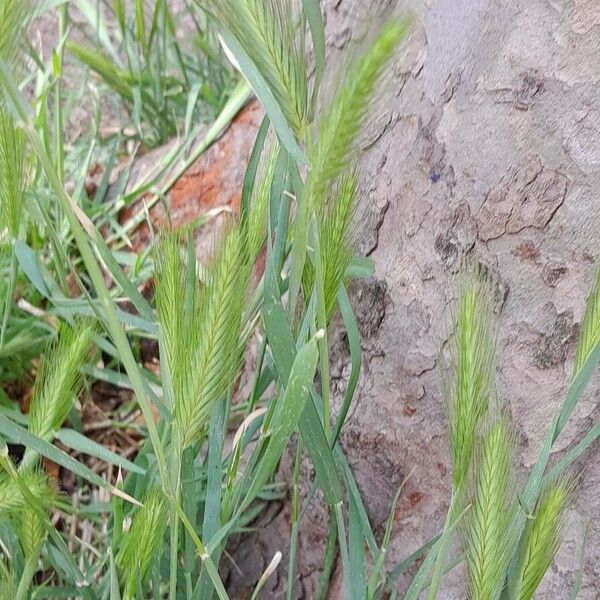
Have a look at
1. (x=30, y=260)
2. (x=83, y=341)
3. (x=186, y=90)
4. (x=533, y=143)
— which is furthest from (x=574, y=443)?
(x=186, y=90)

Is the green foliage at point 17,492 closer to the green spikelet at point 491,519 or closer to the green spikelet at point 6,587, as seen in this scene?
the green spikelet at point 6,587

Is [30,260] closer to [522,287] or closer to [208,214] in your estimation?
[208,214]

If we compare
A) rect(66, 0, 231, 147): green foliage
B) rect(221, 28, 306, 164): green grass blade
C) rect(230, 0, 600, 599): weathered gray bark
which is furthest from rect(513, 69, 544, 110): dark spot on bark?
rect(66, 0, 231, 147): green foliage

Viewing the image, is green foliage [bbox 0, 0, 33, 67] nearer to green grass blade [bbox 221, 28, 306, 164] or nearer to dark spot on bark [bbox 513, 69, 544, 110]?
green grass blade [bbox 221, 28, 306, 164]

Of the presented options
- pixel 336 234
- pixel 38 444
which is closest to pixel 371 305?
pixel 336 234

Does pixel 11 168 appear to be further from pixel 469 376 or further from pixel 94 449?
pixel 469 376

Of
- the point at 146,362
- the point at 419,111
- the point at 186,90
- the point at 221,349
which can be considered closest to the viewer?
the point at 221,349
